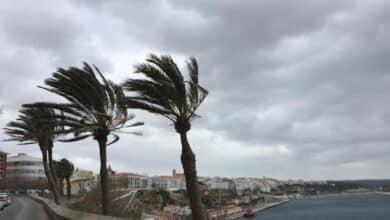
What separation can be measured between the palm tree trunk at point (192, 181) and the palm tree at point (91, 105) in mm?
6707

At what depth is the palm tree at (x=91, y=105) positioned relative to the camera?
845 inches

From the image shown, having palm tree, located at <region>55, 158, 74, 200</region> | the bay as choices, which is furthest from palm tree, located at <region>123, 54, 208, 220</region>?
the bay

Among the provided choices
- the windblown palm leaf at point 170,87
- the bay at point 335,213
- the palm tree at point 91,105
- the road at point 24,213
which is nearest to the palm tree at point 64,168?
the road at point 24,213

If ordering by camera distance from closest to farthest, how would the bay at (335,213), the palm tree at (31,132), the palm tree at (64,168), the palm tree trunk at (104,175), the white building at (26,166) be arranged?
the palm tree trunk at (104,175), the palm tree at (31,132), the palm tree at (64,168), the bay at (335,213), the white building at (26,166)

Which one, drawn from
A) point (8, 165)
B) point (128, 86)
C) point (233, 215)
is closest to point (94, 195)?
point (128, 86)

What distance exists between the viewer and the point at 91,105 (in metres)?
21.7

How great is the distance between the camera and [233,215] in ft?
414

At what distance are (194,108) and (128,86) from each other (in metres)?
2.22

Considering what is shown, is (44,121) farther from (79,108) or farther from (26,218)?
(26,218)

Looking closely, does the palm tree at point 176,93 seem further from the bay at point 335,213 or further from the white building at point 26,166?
the white building at point 26,166

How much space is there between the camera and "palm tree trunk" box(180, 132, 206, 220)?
15.0 m

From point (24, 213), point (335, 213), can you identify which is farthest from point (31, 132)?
point (335, 213)

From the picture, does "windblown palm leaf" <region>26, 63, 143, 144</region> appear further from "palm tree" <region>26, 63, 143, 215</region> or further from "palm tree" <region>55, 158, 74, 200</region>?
"palm tree" <region>55, 158, 74, 200</region>

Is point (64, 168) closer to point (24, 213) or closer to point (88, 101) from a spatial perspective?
point (24, 213)
